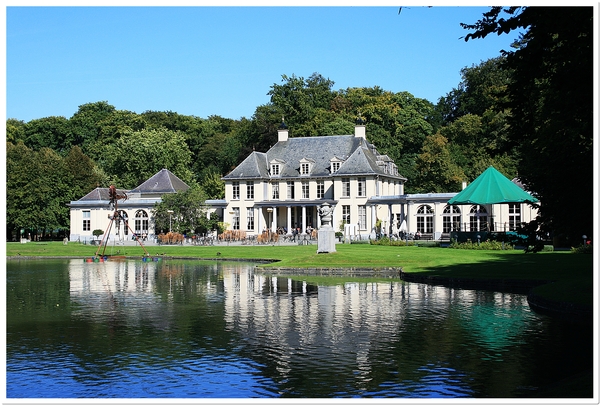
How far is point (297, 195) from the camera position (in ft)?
180

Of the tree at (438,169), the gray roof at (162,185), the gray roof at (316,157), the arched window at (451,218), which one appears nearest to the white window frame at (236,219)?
the gray roof at (316,157)

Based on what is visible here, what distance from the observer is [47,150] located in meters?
62.2

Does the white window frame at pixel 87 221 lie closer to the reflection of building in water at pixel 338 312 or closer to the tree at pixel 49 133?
the tree at pixel 49 133

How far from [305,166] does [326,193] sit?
8.41 ft

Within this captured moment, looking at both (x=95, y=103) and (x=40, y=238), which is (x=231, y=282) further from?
(x=95, y=103)

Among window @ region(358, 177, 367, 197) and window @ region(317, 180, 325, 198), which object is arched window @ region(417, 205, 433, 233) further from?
window @ region(317, 180, 325, 198)

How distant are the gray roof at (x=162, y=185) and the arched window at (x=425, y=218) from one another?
1904cm

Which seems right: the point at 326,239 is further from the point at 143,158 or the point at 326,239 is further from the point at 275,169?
the point at 143,158

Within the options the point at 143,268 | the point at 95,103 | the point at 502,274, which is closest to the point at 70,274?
the point at 143,268

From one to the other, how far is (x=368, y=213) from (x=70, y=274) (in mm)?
28930

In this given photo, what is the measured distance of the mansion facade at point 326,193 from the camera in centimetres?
4953

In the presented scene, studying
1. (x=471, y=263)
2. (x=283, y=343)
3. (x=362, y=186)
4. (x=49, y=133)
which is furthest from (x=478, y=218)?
(x=49, y=133)

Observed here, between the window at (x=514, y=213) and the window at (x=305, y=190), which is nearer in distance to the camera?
the window at (x=514, y=213)

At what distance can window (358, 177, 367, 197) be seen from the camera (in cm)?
5169
